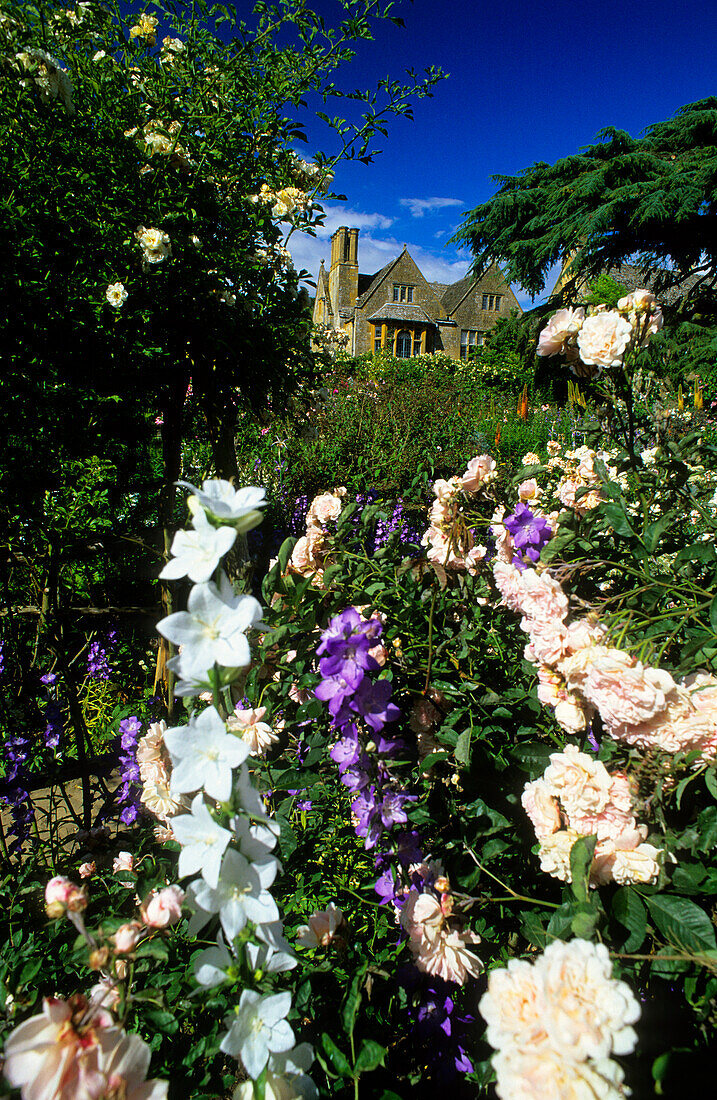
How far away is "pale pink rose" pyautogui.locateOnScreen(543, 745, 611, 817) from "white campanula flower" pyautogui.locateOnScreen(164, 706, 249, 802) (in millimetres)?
469

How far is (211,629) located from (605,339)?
3.44 feet

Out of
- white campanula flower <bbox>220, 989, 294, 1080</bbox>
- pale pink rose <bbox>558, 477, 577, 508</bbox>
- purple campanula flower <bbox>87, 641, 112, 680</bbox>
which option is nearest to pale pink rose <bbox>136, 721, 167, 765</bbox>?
white campanula flower <bbox>220, 989, 294, 1080</bbox>

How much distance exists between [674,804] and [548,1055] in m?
0.50

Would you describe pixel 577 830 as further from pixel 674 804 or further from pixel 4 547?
pixel 4 547

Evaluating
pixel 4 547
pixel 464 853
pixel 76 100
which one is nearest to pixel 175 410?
pixel 4 547

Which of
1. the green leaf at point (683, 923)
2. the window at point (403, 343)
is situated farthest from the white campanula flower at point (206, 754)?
the window at point (403, 343)


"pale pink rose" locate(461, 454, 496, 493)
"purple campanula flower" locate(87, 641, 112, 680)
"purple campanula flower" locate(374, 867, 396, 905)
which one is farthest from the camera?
"purple campanula flower" locate(87, 641, 112, 680)

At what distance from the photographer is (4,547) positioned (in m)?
2.11

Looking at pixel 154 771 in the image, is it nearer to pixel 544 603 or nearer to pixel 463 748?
pixel 463 748

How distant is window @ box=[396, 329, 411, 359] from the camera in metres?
26.4

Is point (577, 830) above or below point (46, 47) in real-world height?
below

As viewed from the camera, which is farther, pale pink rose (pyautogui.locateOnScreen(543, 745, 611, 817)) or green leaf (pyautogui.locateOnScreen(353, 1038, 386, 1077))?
pale pink rose (pyautogui.locateOnScreen(543, 745, 611, 817))

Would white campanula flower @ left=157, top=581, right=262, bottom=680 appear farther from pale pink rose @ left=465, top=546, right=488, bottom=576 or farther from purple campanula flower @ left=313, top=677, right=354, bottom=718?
pale pink rose @ left=465, top=546, right=488, bottom=576

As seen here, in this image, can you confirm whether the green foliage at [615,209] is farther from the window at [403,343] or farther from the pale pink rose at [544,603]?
the pale pink rose at [544,603]
